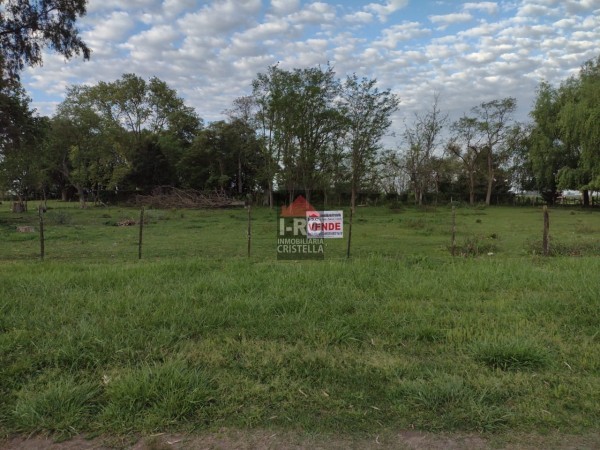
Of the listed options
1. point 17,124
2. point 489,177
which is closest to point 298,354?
point 17,124

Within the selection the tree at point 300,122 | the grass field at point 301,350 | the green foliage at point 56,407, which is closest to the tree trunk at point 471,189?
the tree at point 300,122

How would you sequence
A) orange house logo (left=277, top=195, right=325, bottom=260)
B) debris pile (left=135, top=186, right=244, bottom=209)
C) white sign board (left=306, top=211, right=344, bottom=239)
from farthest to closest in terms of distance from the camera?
debris pile (left=135, top=186, right=244, bottom=209), orange house logo (left=277, top=195, right=325, bottom=260), white sign board (left=306, top=211, right=344, bottom=239)

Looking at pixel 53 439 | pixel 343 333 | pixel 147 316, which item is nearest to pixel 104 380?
pixel 53 439

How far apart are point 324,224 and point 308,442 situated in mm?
7382

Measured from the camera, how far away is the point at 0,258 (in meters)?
9.77

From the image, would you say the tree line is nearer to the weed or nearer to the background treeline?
the background treeline

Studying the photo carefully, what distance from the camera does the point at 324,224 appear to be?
9688 mm

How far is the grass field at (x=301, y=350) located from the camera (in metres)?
2.70

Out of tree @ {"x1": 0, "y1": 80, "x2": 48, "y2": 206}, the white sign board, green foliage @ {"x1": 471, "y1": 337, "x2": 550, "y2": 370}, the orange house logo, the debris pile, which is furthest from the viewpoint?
the debris pile

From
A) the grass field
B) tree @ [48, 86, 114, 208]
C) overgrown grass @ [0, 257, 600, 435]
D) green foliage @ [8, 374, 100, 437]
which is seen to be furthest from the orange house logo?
tree @ [48, 86, 114, 208]

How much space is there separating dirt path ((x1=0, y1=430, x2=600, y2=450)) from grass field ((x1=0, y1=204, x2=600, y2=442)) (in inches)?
3.2

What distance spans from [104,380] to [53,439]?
24.5 inches

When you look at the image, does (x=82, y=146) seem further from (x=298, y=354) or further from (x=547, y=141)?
(x=547, y=141)

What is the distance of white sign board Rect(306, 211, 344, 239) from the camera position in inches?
376
